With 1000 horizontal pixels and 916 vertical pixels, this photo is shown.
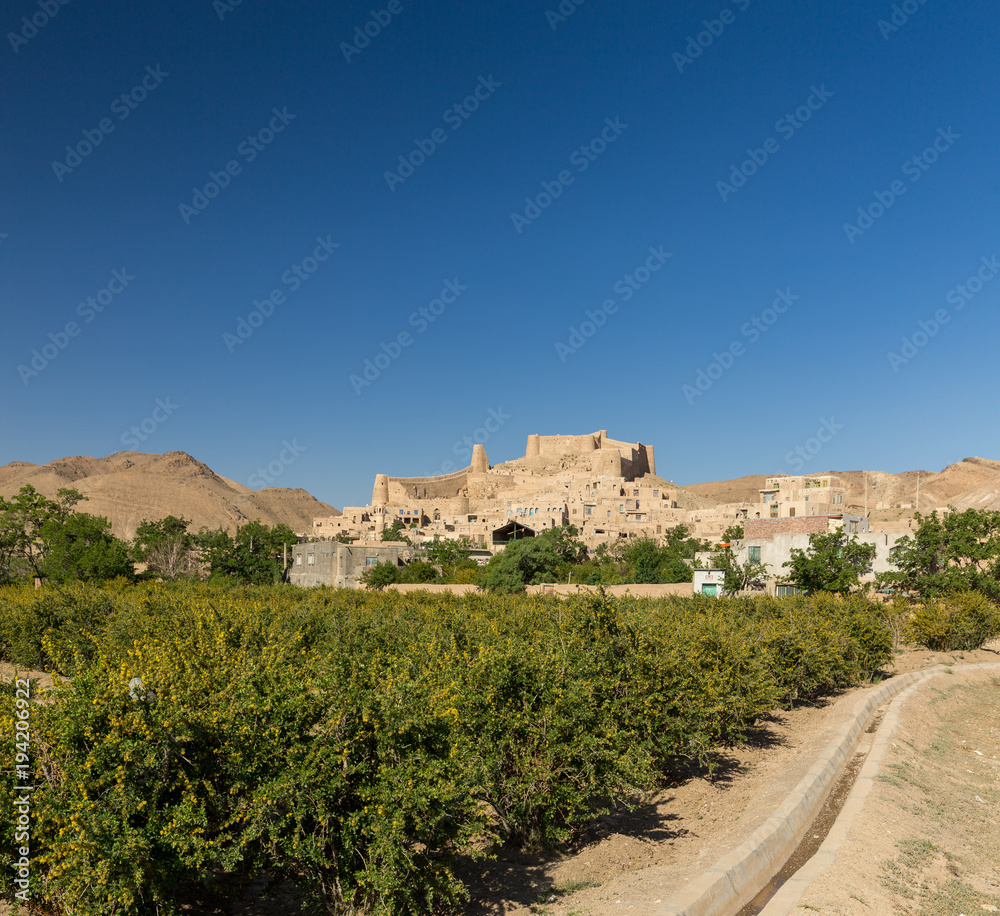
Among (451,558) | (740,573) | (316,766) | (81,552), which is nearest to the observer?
(316,766)

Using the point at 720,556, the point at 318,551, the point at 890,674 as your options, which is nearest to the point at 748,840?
the point at 890,674

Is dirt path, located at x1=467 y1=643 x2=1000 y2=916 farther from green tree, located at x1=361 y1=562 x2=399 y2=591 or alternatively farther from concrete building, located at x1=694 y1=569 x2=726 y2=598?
green tree, located at x1=361 y1=562 x2=399 y2=591

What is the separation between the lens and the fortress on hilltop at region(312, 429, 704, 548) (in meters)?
73.8

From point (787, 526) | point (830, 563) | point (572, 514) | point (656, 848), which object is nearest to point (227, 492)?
point (572, 514)

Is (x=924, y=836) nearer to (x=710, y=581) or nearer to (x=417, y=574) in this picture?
(x=710, y=581)

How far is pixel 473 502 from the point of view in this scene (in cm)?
9338

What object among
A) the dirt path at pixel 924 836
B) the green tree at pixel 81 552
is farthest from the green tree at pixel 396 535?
the dirt path at pixel 924 836

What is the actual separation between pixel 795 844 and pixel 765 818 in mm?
385

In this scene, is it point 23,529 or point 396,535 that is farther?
point 396,535

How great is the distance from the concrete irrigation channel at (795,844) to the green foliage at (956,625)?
12827mm

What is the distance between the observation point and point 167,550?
169 feet

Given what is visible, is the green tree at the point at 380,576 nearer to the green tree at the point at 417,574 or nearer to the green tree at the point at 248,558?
the green tree at the point at 417,574

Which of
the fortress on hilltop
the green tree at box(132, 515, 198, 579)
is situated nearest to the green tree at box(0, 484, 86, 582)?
the green tree at box(132, 515, 198, 579)

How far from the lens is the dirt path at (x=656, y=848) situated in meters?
6.20
